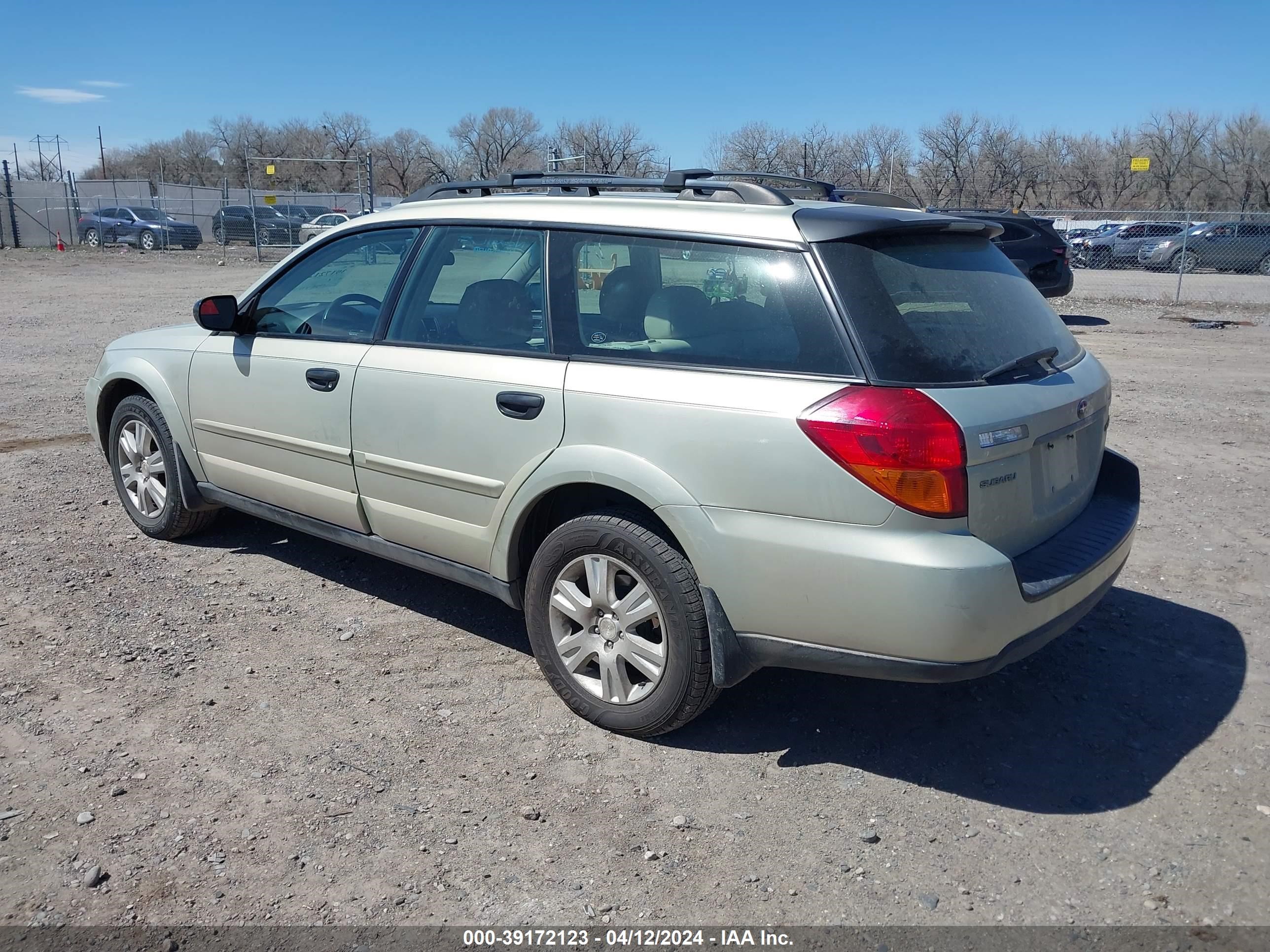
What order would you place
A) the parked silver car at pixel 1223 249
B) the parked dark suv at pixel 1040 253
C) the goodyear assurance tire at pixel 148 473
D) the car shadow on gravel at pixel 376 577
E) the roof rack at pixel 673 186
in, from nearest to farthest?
Answer: 1. the roof rack at pixel 673 186
2. the car shadow on gravel at pixel 376 577
3. the goodyear assurance tire at pixel 148 473
4. the parked dark suv at pixel 1040 253
5. the parked silver car at pixel 1223 249

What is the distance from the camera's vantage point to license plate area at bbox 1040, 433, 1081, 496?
3.33 meters

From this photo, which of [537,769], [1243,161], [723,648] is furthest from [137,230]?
[1243,161]

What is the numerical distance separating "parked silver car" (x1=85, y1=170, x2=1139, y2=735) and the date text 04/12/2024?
833 mm

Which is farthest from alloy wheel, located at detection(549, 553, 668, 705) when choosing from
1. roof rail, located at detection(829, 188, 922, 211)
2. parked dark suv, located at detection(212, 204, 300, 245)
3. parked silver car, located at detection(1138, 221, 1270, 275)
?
parked dark suv, located at detection(212, 204, 300, 245)

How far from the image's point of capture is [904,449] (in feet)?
9.61

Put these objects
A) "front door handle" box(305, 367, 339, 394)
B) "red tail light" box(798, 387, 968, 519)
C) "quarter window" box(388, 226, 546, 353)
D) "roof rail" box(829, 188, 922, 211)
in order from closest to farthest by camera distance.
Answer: "red tail light" box(798, 387, 968, 519) → "quarter window" box(388, 226, 546, 353) → "roof rail" box(829, 188, 922, 211) → "front door handle" box(305, 367, 339, 394)

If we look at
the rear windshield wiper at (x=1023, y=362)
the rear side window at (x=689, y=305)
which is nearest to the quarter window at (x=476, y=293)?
the rear side window at (x=689, y=305)

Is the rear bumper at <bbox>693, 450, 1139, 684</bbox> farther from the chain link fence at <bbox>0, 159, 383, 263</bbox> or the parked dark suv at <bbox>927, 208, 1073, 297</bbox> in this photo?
the chain link fence at <bbox>0, 159, 383, 263</bbox>

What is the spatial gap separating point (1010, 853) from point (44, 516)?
544 centimetres

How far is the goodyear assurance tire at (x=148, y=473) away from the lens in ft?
17.5

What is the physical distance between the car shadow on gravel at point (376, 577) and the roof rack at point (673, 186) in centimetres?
183

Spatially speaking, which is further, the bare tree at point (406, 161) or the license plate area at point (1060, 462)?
the bare tree at point (406, 161)

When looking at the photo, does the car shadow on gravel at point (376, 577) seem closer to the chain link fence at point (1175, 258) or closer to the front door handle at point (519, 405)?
the front door handle at point (519, 405)

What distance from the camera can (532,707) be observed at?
3855 mm
